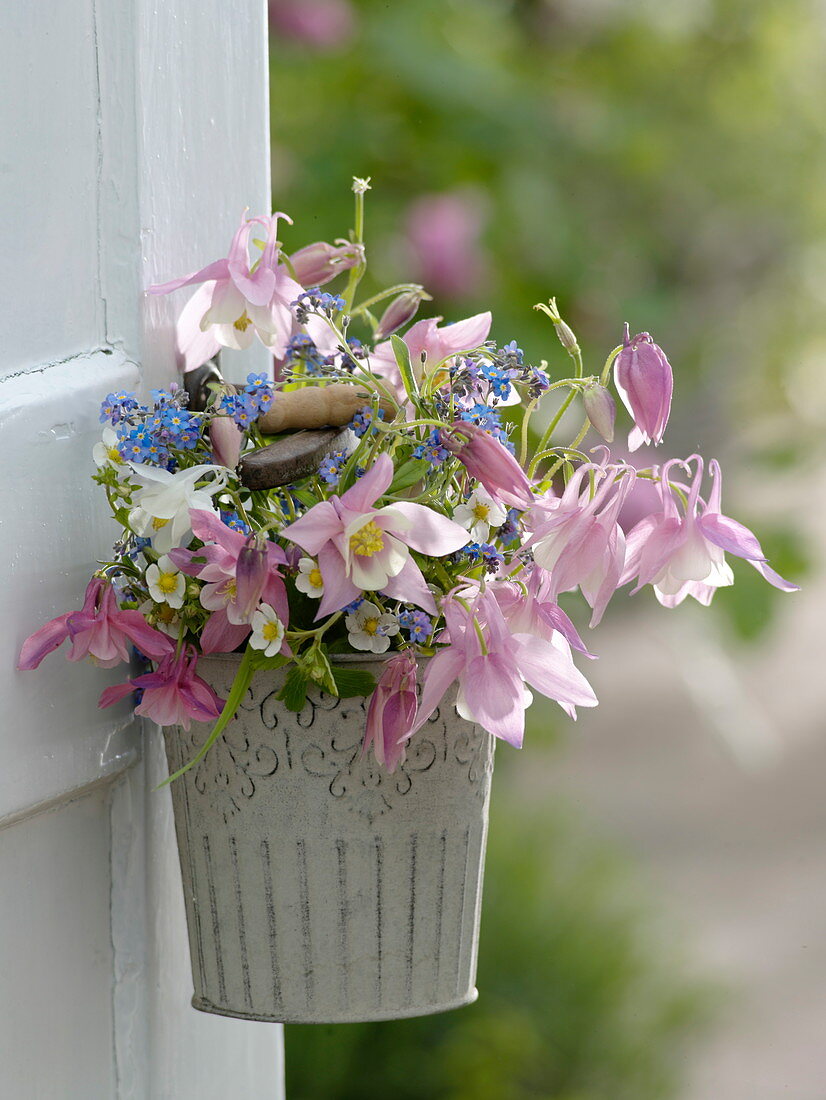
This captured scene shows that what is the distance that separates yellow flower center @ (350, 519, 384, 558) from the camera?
403mm

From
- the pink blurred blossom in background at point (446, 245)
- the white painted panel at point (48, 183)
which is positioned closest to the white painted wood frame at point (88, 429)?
the white painted panel at point (48, 183)

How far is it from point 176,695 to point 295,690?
41 mm

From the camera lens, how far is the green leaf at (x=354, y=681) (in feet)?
1.45

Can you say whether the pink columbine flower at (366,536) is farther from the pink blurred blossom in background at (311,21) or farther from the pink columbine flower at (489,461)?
the pink blurred blossom in background at (311,21)

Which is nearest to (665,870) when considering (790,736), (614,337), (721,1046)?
(721,1046)

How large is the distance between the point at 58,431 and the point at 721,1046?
6.89 ft

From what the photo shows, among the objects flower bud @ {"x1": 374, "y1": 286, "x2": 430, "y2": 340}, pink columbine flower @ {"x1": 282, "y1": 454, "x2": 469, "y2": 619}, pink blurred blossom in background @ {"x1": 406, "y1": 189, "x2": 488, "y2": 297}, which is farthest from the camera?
pink blurred blossom in background @ {"x1": 406, "y1": 189, "x2": 488, "y2": 297}

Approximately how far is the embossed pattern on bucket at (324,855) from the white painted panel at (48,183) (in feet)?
0.44

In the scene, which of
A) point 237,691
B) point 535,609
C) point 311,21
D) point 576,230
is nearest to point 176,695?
point 237,691

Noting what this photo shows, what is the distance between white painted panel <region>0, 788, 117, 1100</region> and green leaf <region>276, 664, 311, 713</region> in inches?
4.2

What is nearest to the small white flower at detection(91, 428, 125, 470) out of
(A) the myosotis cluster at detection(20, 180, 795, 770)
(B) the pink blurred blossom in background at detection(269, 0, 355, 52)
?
(A) the myosotis cluster at detection(20, 180, 795, 770)

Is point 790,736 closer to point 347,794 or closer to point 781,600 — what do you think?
point 781,600

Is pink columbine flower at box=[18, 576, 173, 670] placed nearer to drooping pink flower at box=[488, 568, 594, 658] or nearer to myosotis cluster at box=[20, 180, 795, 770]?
myosotis cluster at box=[20, 180, 795, 770]

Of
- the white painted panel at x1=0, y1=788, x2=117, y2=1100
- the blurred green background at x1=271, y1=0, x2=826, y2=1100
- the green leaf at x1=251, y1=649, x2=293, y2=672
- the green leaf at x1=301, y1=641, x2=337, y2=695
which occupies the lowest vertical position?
the blurred green background at x1=271, y1=0, x2=826, y2=1100
